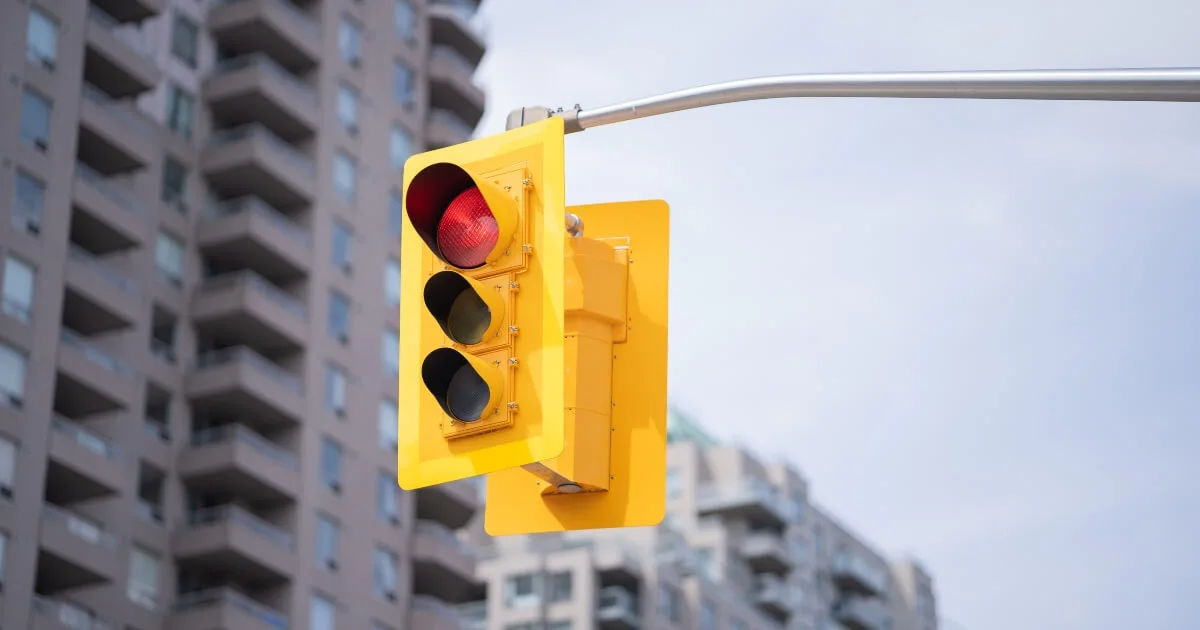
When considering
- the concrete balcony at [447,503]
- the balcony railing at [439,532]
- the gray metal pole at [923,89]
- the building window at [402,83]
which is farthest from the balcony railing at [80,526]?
the gray metal pole at [923,89]

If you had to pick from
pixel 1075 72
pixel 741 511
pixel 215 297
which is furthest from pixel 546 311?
pixel 741 511

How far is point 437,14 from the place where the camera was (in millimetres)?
73812

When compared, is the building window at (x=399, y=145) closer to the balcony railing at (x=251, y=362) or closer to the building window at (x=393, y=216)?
the building window at (x=393, y=216)

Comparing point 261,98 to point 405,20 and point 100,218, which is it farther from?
point 405,20

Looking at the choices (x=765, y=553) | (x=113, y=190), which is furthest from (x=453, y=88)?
(x=765, y=553)

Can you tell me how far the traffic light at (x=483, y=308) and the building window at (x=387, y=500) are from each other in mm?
56520

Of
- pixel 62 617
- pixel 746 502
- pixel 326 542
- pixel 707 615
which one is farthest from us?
pixel 746 502

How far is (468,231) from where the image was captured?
317 inches

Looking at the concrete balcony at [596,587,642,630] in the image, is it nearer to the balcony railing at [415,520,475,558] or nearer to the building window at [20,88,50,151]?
the balcony railing at [415,520,475,558]

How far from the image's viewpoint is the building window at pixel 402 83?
2783 inches

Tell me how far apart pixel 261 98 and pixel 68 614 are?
19.6 m

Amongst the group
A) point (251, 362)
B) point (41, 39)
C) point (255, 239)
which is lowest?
point (251, 362)

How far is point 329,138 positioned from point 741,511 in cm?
5586

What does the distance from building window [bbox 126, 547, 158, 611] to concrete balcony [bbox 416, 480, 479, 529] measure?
1325 centimetres
